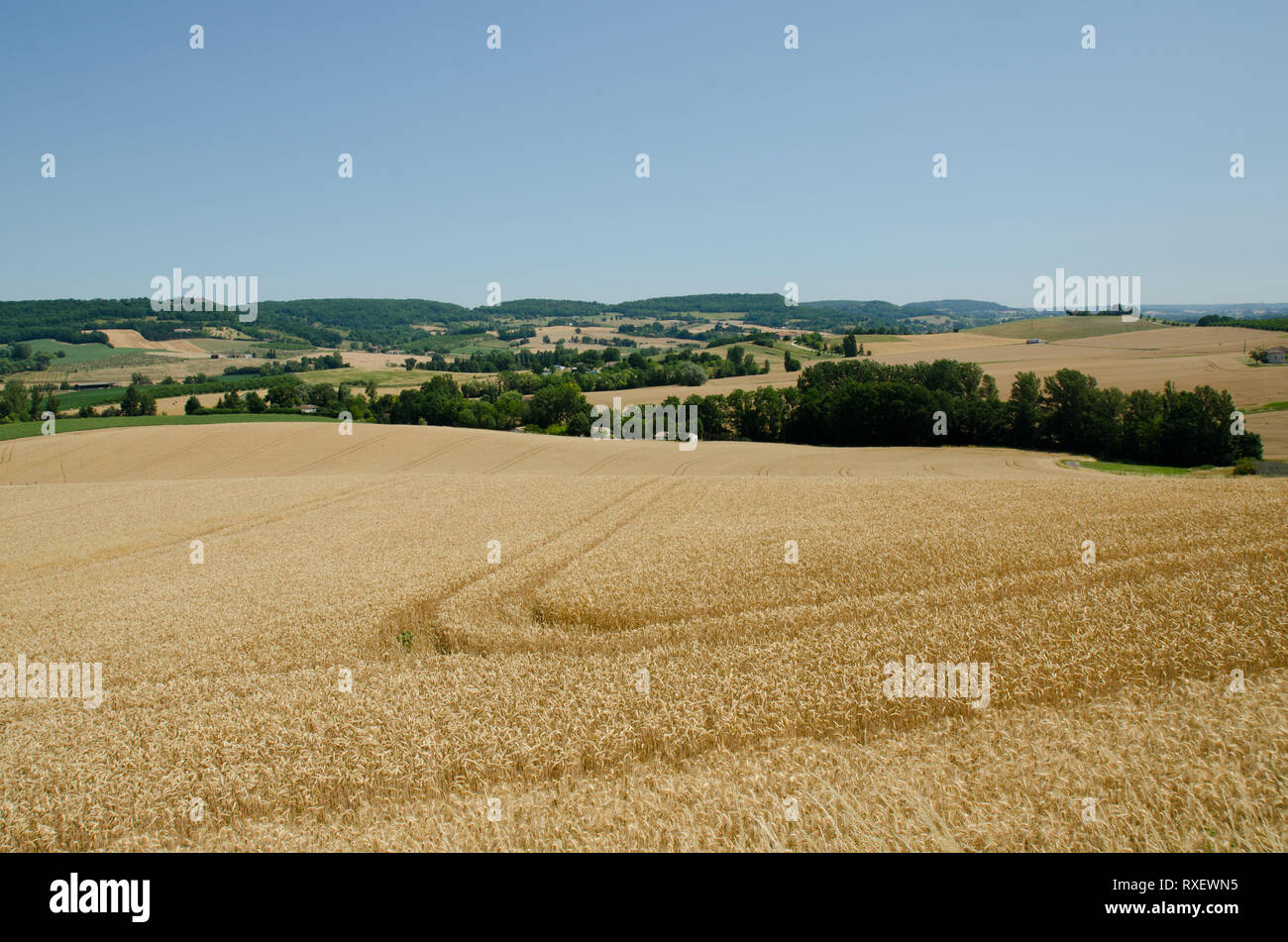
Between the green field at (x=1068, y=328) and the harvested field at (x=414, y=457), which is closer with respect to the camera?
the harvested field at (x=414, y=457)

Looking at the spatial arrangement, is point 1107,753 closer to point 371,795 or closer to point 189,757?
point 371,795

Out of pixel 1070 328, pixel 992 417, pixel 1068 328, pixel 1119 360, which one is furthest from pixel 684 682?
pixel 1068 328

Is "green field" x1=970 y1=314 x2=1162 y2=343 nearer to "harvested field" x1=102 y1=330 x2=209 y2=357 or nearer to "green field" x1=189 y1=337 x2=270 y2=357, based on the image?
"green field" x1=189 y1=337 x2=270 y2=357

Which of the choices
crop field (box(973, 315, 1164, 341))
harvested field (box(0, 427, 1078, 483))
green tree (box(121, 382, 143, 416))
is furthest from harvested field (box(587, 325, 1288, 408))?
green tree (box(121, 382, 143, 416))

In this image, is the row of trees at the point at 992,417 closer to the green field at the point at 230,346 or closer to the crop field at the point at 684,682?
the crop field at the point at 684,682

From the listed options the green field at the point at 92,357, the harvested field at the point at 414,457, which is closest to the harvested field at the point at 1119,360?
the harvested field at the point at 414,457
